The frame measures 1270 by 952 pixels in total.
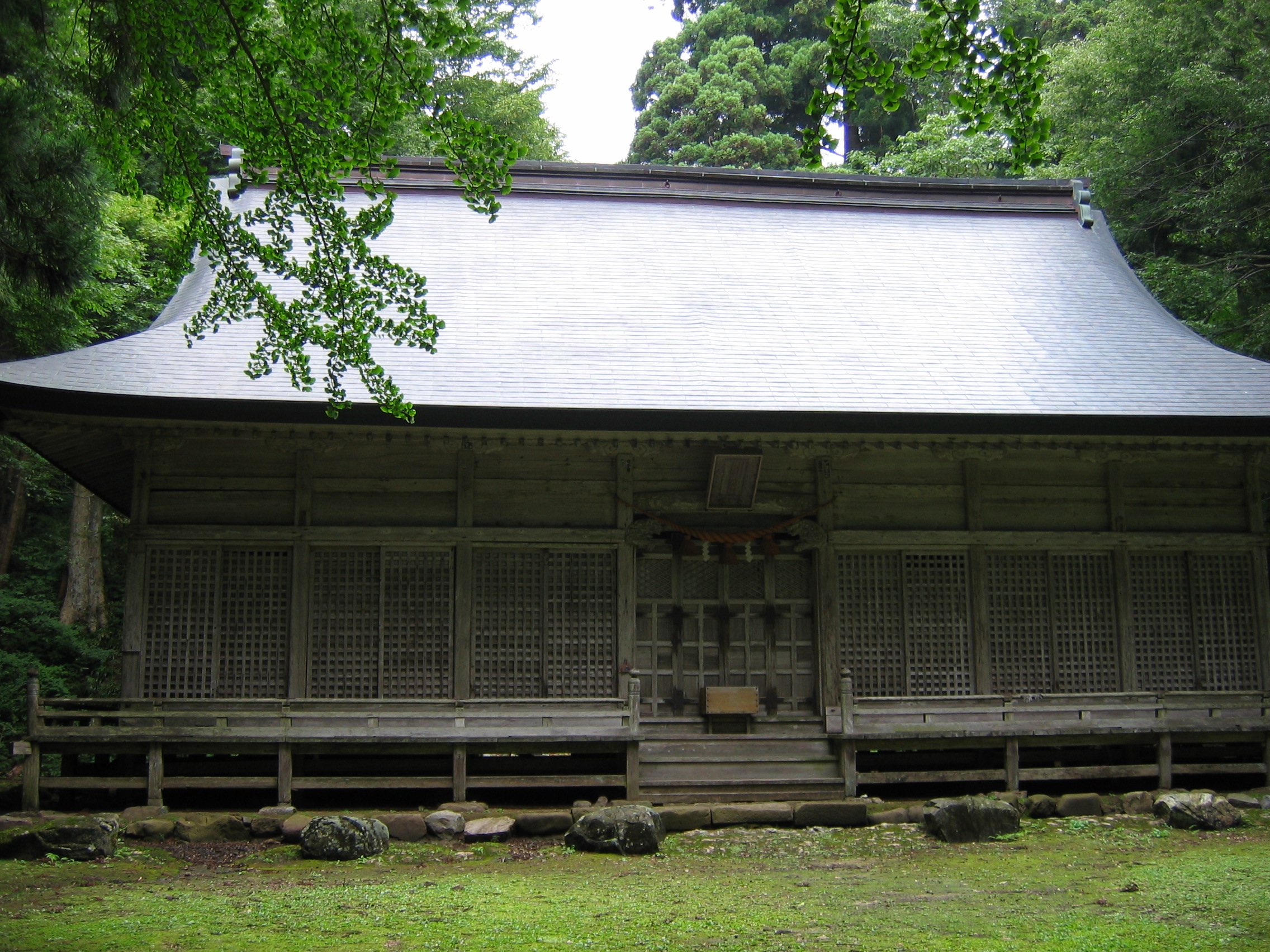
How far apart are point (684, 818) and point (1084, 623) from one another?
5.59m

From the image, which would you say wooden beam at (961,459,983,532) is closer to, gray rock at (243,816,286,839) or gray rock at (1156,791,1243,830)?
gray rock at (1156,791,1243,830)

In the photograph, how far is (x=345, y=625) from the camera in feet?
37.0

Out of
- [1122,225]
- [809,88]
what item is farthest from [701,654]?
[809,88]

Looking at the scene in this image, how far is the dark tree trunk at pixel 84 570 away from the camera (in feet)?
63.9

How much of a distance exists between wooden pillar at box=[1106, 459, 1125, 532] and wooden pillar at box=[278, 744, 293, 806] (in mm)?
9346

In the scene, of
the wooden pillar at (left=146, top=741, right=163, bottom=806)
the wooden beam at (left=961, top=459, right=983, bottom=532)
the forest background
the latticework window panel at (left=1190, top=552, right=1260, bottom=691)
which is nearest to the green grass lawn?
the wooden pillar at (left=146, top=741, right=163, bottom=806)

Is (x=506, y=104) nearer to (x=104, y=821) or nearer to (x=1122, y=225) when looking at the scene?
(x=1122, y=225)

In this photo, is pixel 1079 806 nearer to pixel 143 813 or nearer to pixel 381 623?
pixel 381 623

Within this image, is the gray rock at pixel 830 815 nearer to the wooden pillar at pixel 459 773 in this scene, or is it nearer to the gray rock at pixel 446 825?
the gray rock at pixel 446 825

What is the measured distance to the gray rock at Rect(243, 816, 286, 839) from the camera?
9.27m

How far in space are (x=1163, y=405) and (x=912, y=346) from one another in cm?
285

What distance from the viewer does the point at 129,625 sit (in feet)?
35.7

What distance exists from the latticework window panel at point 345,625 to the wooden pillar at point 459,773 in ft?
4.38

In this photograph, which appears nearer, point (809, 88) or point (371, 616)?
point (371, 616)
